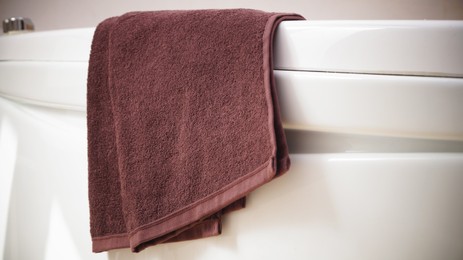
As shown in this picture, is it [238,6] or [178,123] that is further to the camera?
[238,6]

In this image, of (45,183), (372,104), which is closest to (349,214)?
(372,104)

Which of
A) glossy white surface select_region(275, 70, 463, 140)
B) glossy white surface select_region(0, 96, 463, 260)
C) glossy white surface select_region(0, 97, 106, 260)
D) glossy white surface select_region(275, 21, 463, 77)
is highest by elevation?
glossy white surface select_region(275, 21, 463, 77)

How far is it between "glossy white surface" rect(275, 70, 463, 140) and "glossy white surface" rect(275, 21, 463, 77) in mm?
10

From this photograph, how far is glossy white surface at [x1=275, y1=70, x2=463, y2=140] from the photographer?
0.41 metres

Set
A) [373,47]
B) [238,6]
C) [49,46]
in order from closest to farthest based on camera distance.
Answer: [373,47]
[49,46]
[238,6]

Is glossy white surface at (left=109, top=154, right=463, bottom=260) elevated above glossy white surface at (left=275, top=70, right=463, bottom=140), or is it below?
below

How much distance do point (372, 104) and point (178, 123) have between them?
0.22 metres

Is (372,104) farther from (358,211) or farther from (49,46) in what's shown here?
(49,46)

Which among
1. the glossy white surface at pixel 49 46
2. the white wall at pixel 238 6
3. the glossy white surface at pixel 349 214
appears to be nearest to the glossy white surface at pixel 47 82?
the glossy white surface at pixel 49 46

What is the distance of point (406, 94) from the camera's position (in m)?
0.41

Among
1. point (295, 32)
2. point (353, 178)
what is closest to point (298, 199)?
point (353, 178)

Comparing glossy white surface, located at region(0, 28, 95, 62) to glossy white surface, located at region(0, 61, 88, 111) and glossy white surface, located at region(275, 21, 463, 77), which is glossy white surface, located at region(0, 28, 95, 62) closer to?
glossy white surface, located at region(0, 61, 88, 111)

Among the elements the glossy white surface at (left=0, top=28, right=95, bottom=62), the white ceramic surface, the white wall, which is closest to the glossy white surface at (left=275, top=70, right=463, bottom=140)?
the white ceramic surface

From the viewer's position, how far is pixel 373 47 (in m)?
0.41
